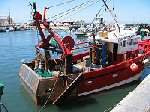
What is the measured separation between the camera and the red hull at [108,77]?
45.0 feet

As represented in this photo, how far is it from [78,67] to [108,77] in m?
1.65

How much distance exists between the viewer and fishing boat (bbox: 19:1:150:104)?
12.7 m

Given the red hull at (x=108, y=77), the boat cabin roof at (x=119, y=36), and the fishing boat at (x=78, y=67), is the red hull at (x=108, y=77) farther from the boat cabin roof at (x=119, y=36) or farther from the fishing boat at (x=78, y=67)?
the boat cabin roof at (x=119, y=36)

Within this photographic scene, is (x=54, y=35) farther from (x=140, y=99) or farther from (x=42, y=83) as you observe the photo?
(x=140, y=99)

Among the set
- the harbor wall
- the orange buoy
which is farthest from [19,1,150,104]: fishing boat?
the harbor wall

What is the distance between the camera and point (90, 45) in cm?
1559

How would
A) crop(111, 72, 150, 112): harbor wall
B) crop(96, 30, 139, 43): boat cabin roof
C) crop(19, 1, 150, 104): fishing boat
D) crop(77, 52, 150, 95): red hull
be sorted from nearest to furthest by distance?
crop(111, 72, 150, 112): harbor wall → crop(19, 1, 150, 104): fishing boat → crop(77, 52, 150, 95): red hull → crop(96, 30, 139, 43): boat cabin roof

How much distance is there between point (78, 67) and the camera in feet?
48.2

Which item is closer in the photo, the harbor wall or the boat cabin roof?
the harbor wall

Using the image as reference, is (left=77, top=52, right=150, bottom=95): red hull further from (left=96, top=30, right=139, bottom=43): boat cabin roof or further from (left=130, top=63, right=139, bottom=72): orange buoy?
Result: (left=96, top=30, right=139, bottom=43): boat cabin roof

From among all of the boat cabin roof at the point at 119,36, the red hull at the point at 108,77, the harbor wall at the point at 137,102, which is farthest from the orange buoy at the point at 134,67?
the harbor wall at the point at 137,102

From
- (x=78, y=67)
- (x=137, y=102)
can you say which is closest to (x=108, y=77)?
(x=78, y=67)

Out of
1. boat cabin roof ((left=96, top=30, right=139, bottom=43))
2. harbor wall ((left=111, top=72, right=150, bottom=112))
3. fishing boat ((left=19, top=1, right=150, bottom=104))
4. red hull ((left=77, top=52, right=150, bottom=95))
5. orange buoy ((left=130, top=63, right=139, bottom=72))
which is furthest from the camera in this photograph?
boat cabin roof ((left=96, top=30, right=139, bottom=43))

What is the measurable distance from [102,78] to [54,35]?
132 inches
